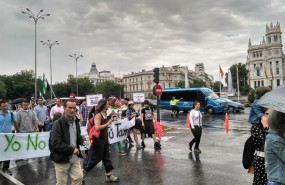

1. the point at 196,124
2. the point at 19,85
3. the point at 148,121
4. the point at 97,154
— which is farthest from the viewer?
the point at 19,85

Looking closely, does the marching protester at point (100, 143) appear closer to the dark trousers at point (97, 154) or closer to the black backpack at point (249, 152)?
the dark trousers at point (97, 154)

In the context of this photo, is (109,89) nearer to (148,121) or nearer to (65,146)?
(148,121)

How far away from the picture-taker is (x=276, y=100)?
8.32ft

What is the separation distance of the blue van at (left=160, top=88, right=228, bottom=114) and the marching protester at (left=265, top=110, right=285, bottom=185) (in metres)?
23.7

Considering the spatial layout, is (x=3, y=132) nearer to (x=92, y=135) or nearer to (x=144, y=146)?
(x=92, y=135)

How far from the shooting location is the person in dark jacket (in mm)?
4516

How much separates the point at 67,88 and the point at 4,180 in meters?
98.0

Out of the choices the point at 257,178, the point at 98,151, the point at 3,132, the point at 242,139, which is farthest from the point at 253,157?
the point at 242,139

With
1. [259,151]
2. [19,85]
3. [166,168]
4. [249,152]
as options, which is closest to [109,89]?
[19,85]

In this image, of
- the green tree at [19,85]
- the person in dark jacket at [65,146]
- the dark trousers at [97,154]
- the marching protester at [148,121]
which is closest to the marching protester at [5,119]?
the dark trousers at [97,154]

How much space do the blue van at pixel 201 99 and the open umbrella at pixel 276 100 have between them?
23745mm

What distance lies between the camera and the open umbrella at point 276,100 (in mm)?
2460

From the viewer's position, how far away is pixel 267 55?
139 meters

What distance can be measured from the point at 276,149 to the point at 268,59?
481 ft
